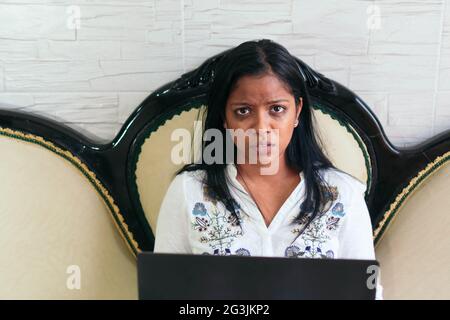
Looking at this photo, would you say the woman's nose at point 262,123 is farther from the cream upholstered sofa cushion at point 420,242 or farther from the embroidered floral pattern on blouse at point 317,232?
the cream upholstered sofa cushion at point 420,242

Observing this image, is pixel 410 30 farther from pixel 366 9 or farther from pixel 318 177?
pixel 318 177

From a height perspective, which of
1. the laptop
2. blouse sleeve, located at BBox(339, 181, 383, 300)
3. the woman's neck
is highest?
the woman's neck

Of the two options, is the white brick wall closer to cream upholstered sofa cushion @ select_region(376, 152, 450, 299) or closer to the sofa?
the sofa

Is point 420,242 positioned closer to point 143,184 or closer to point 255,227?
point 255,227

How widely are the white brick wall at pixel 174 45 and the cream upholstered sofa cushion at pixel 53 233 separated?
0.17 m

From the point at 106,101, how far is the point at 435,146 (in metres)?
0.89

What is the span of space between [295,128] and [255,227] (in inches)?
10.2

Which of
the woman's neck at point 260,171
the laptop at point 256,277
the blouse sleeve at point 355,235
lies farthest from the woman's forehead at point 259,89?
the laptop at point 256,277

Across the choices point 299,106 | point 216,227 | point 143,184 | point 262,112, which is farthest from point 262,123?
point 143,184

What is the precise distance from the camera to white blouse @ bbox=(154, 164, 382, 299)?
45.3 inches

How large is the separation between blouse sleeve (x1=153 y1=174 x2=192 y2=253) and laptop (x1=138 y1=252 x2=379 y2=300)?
378 millimetres

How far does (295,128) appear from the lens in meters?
1.24

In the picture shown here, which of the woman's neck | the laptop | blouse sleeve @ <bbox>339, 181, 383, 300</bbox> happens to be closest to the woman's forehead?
the woman's neck
